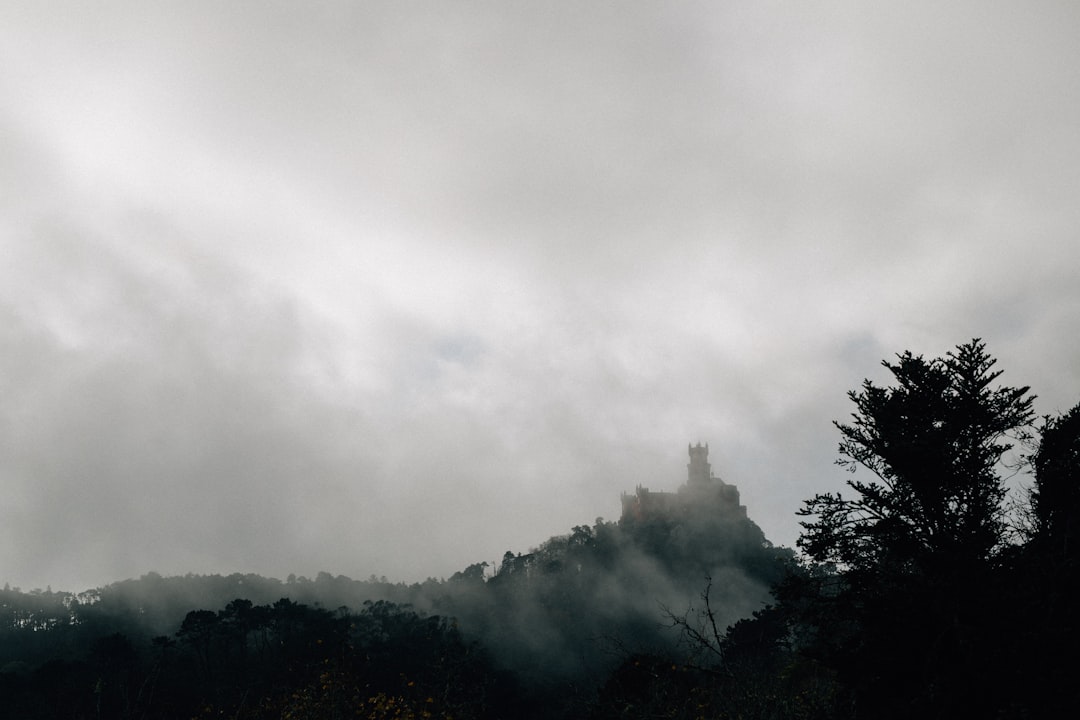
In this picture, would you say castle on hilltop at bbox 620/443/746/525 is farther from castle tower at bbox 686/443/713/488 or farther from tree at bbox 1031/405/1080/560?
tree at bbox 1031/405/1080/560

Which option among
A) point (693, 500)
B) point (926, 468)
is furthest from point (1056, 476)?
point (693, 500)

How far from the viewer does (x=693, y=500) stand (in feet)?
499

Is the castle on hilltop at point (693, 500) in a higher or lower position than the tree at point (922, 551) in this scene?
higher

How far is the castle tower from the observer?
157375 mm

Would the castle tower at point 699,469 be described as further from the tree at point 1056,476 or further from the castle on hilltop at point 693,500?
the tree at point 1056,476

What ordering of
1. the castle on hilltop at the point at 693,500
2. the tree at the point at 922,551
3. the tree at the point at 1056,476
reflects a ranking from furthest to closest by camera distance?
the castle on hilltop at the point at 693,500, the tree at the point at 1056,476, the tree at the point at 922,551

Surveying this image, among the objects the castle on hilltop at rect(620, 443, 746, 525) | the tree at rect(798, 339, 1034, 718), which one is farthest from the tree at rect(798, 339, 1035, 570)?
the castle on hilltop at rect(620, 443, 746, 525)

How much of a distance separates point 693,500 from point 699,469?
10842 millimetres

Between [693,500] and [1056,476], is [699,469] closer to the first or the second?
[693,500]

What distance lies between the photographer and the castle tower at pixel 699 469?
6196 inches

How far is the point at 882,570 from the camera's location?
16.9 m

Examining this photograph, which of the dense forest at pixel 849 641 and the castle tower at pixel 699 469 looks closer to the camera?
the dense forest at pixel 849 641

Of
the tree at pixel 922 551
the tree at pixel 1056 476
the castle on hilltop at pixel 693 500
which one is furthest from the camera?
the castle on hilltop at pixel 693 500

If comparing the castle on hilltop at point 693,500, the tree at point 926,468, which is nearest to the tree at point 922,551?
the tree at point 926,468
